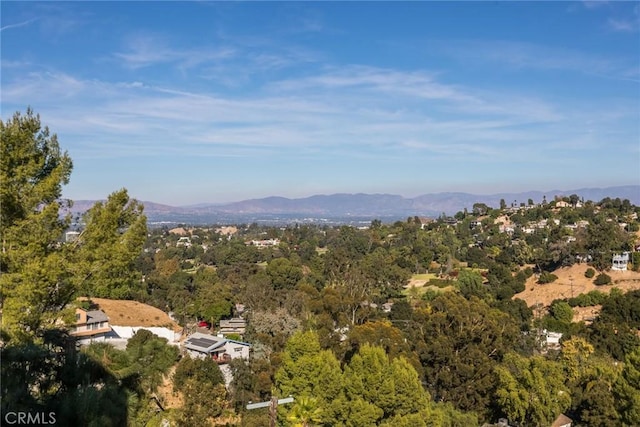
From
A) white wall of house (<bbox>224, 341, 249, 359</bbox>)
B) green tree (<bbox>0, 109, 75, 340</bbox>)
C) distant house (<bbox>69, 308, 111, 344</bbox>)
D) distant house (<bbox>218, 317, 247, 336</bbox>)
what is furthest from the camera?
distant house (<bbox>218, 317, 247, 336</bbox>)

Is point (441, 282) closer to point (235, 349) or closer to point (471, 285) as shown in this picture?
point (471, 285)

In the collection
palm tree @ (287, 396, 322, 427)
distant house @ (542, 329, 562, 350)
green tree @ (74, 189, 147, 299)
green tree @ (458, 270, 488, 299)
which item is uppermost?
green tree @ (74, 189, 147, 299)

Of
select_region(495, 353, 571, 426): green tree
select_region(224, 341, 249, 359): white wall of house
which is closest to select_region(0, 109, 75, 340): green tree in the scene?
select_region(495, 353, 571, 426): green tree

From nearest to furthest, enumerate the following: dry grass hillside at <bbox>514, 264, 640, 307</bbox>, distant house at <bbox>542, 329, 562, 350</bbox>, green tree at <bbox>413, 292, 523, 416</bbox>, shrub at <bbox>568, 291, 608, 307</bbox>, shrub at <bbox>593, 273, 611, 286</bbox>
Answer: green tree at <bbox>413, 292, 523, 416</bbox> < distant house at <bbox>542, 329, 562, 350</bbox> < shrub at <bbox>568, 291, 608, 307</bbox> < dry grass hillside at <bbox>514, 264, 640, 307</bbox> < shrub at <bbox>593, 273, 611, 286</bbox>

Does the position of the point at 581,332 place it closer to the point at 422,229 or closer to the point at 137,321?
the point at 137,321

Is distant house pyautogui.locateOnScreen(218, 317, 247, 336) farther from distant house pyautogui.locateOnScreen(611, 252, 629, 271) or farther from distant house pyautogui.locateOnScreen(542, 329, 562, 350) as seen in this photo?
distant house pyautogui.locateOnScreen(611, 252, 629, 271)

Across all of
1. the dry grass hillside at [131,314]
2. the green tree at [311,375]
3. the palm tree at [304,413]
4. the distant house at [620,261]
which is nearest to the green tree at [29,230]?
the palm tree at [304,413]

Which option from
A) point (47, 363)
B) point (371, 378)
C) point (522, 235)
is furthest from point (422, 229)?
point (47, 363)

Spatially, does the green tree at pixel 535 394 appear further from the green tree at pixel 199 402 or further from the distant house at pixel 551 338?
the distant house at pixel 551 338
